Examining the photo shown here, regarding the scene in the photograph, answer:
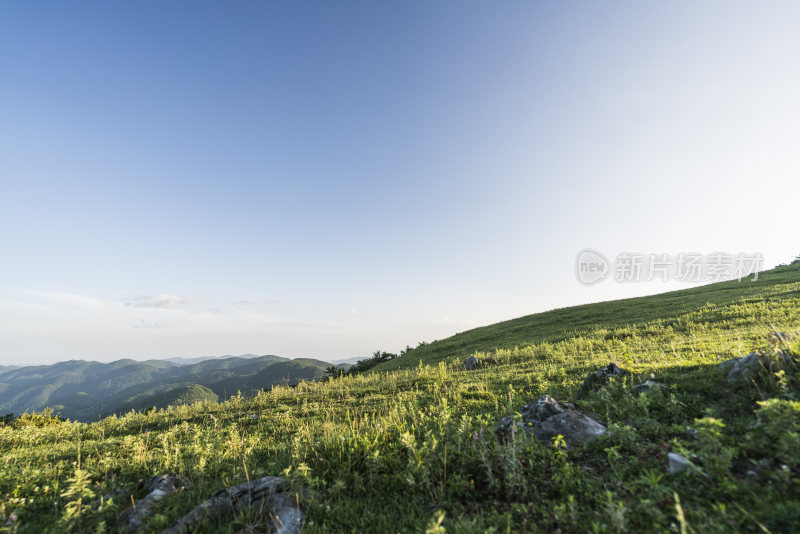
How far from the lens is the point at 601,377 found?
8.73m

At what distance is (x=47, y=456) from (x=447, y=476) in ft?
37.0

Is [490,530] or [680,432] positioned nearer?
[490,530]

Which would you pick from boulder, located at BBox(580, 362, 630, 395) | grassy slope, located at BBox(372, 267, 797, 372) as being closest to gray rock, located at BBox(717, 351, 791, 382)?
boulder, located at BBox(580, 362, 630, 395)

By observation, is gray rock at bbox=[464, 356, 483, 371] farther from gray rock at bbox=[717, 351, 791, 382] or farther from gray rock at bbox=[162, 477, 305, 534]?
gray rock at bbox=[162, 477, 305, 534]

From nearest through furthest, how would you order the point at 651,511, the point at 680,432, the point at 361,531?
1. the point at 651,511
2. the point at 361,531
3. the point at 680,432

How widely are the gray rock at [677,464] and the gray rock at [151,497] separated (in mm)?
7767

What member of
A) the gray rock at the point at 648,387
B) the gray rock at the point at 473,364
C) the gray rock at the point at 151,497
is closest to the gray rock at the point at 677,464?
the gray rock at the point at 648,387

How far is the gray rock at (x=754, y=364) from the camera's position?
5895mm

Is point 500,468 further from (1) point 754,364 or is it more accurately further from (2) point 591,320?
(2) point 591,320

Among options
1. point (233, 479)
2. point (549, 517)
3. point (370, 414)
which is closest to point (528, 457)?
point (549, 517)

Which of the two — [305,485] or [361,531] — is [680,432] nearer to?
[361,531]

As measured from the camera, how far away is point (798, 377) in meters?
5.40

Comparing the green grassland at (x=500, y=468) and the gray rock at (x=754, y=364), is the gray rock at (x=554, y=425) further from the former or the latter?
the gray rock at (x=754, y=364)

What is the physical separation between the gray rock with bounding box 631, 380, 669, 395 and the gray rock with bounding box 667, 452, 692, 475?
2.86m
